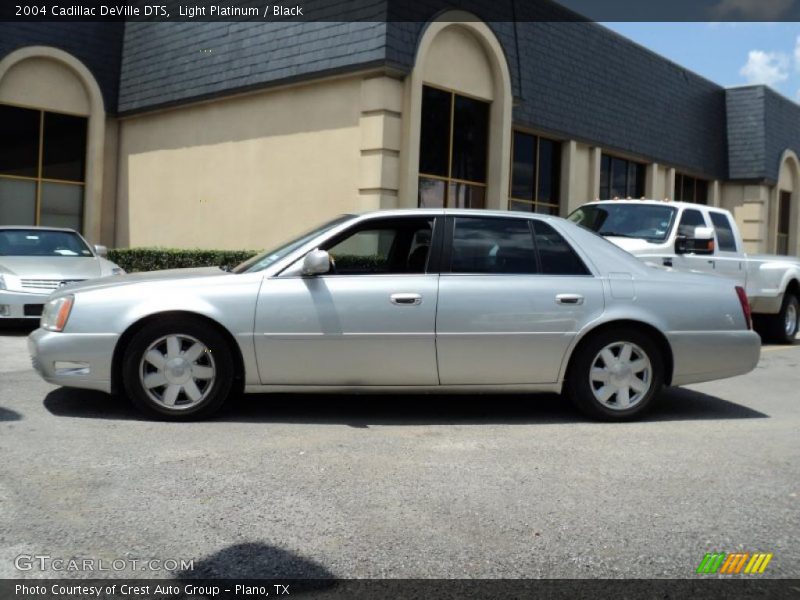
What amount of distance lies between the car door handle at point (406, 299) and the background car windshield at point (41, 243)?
761 centimetres

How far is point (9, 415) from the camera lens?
19.1 feet

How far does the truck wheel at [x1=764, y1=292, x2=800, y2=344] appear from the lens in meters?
12.1

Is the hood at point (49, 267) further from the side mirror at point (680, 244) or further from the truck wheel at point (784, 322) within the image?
the truck wheel at point (784, 322)

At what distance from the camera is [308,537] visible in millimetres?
3662

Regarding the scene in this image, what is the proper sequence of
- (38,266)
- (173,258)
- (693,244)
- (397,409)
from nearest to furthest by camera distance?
(397,409), (693,244), (38,266), (173,258)

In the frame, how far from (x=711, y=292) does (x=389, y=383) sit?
8.67ft

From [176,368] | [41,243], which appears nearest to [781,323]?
[176,368]

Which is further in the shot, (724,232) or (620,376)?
(724,232)

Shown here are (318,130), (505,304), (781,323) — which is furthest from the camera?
(318,130)

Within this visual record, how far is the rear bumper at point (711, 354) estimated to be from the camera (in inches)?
247

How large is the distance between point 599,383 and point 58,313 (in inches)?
157

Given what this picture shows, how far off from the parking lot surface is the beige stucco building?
8043 millimetres

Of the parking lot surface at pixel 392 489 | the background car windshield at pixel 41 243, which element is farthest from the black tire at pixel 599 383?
the background car windshield at pixel 41 243

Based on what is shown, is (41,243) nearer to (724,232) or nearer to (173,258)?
(173,258)
